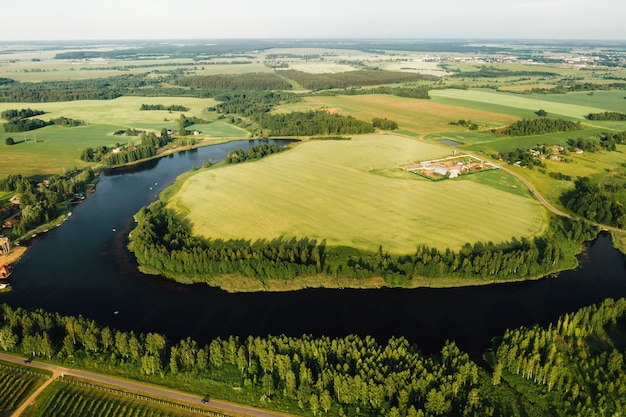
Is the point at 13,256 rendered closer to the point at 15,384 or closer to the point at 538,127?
the point at 15,384

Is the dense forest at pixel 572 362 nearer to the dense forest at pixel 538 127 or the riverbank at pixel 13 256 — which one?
the riverbank at pixel 13 256

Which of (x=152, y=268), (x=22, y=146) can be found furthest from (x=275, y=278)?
(x=22, y=146)

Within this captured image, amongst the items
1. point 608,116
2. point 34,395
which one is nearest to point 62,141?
point 34,395

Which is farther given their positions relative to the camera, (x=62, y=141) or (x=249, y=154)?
(x=62, y=141)

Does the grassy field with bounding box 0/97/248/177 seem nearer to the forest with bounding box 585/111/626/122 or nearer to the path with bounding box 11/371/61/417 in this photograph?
the path with bounding box 11/371/61/417

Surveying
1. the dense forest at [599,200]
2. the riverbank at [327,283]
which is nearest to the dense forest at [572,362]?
the riverbank at [327,283]

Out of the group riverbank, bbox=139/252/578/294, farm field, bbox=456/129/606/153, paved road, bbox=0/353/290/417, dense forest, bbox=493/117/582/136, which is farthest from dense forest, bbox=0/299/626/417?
dense forest, bbox=493/117/582/136

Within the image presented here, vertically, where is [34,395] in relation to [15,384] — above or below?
below

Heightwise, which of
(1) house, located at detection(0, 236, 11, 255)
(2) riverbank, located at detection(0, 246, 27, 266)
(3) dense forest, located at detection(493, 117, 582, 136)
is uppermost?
(3) dense forest, located at detection(493, 117, 582, 136)
